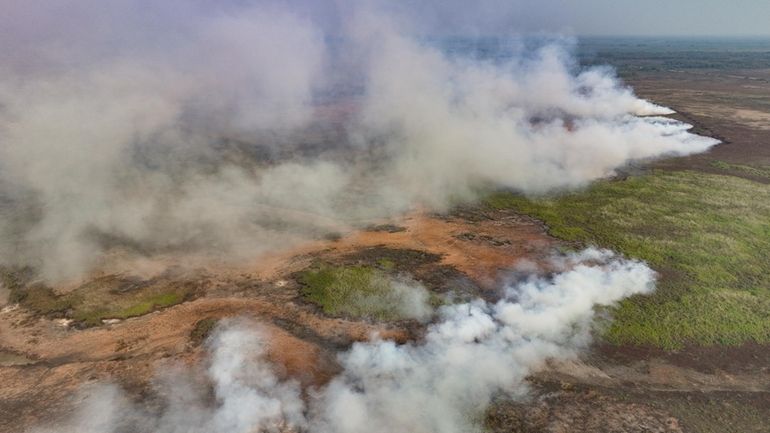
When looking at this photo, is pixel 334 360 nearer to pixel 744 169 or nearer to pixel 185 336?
pixel 185 336

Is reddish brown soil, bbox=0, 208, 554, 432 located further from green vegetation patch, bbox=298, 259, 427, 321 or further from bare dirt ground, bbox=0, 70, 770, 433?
green vegetation patch, bbox=298, 259, 427, 321

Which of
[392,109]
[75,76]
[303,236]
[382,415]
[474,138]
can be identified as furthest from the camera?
[392,109]

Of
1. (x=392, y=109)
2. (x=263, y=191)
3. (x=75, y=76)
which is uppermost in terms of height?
(x=75, y=76)

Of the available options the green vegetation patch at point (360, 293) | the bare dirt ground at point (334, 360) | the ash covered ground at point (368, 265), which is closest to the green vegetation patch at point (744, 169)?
the ash covered ground at point (368, 265)

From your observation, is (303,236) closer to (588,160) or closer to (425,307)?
(425,307)

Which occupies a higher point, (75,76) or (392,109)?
(75,76)

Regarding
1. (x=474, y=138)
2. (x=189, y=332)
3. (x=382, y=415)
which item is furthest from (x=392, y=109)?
(x=382, y=415)
